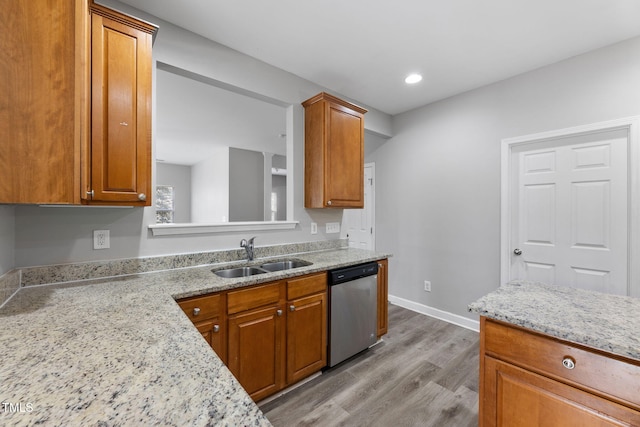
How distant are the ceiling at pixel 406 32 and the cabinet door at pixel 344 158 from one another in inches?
17.8

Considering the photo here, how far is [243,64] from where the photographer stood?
94.3 inches

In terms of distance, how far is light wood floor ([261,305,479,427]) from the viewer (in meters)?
1.77

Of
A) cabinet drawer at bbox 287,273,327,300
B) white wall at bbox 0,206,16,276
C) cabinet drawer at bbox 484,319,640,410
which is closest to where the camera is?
cabinet drawer at bbox 484,319,640,410

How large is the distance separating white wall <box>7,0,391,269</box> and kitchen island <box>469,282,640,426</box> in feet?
6.11

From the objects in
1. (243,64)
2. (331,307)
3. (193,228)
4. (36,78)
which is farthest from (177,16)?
(331,307)

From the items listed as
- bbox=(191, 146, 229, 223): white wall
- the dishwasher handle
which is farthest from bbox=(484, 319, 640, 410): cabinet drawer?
bbox=(191, 146, 229, 223): white wall

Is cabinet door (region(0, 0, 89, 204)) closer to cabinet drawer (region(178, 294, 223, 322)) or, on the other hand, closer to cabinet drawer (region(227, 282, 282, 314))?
cabinet drawer (region(178, 294, 223, 322))

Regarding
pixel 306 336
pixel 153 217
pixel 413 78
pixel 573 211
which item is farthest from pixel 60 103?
pixel 573 211

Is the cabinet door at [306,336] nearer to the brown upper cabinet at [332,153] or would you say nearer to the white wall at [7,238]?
the brown upper cabinet at [332,153]

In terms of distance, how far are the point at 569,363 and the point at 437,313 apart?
2458mm

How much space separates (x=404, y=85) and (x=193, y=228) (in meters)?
2.60

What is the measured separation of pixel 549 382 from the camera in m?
1.09

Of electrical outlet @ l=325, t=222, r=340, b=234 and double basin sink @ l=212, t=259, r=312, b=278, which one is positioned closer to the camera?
double basin sink @ l=212, t=259, r=312, b=278

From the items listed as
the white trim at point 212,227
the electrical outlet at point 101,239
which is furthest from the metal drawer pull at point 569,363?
the electrical outlet at point 101,239
